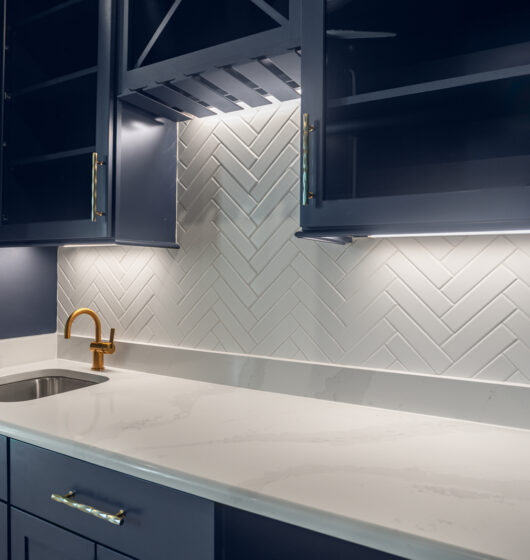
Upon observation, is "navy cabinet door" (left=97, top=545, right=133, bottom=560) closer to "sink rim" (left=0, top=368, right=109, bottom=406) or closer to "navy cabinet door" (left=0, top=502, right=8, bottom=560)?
"navy cabinet door" (left=0, top=502, right=8, bottom=560)

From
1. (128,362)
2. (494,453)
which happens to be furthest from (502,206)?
(128,362)

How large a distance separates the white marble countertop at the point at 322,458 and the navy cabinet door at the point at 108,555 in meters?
0.19

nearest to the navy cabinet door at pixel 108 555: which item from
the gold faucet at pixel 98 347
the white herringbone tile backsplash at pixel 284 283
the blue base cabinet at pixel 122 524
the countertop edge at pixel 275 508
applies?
the blue base cabinet at pixel 122 524

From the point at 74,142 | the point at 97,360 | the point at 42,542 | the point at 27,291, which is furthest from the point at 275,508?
the point at 74,142

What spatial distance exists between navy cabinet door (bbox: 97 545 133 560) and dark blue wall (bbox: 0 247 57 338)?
1.17m

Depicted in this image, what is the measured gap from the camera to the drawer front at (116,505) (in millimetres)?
898

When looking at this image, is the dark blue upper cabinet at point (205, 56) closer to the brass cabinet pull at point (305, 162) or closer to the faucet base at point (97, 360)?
the brass cabinet pull at point (305, 162)

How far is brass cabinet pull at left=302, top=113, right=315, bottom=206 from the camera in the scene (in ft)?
3.55

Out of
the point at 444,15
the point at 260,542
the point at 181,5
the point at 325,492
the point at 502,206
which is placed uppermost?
the point at 181,5

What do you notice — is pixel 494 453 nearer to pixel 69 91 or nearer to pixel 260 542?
pixel 260 542

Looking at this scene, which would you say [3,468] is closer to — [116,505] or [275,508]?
[116,505]

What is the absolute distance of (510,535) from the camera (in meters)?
0.69

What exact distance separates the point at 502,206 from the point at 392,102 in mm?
364

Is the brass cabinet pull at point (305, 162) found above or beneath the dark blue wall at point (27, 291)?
above
